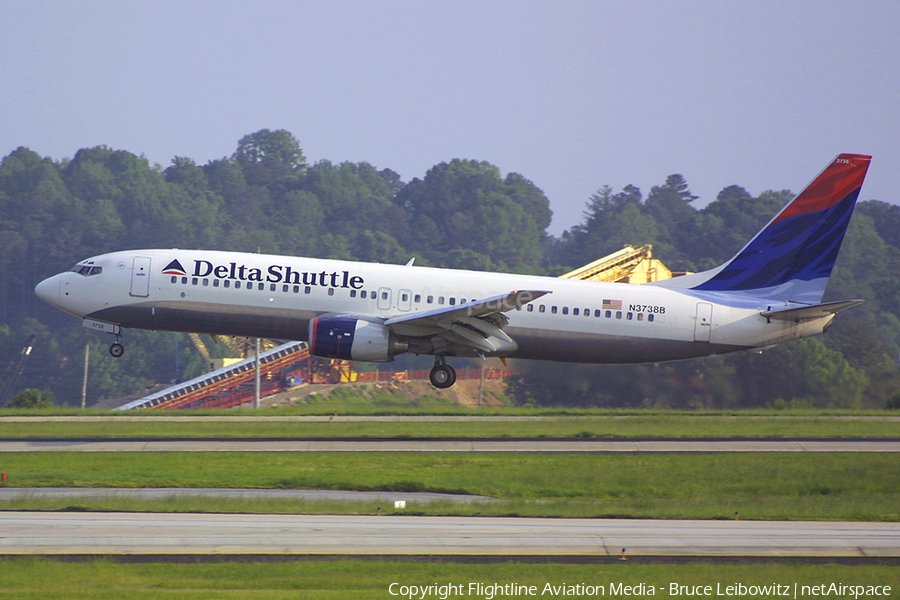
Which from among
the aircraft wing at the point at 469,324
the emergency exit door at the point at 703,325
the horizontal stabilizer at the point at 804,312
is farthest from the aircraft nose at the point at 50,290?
the horizontal stabilizer at the point at 804,312

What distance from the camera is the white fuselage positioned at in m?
34.8

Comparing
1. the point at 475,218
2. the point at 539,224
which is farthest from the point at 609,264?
the point at 539,224

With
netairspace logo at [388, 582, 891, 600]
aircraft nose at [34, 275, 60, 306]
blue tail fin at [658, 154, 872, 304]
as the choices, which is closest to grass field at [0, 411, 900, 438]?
aircraft nose at [34, 275, 60, 306]

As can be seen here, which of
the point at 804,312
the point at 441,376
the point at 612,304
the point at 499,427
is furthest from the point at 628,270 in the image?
the point at 499,427

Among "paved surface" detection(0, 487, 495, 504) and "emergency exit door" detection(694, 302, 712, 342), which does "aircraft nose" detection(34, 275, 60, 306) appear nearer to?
"paved surface" detection(0, 487, 495, 504)

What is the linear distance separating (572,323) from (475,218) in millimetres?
129020

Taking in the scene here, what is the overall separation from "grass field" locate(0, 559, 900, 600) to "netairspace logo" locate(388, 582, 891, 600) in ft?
0.16

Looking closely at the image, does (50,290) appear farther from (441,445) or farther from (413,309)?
(441,445)

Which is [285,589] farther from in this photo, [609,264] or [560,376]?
[609,264]

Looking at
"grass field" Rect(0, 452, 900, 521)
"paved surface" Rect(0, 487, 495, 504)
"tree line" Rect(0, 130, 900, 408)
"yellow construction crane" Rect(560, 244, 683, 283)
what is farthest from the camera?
"yellow construction crane" Rect(560, 244, 683, 283)

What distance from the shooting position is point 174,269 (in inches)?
1375

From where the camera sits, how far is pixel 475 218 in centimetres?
16350

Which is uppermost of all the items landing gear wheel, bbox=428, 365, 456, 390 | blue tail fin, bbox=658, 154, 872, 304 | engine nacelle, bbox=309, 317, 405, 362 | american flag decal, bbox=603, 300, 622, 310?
blue tail fin, bbox=658, 154, 872, 304

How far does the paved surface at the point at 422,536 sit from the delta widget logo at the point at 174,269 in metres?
15.0
